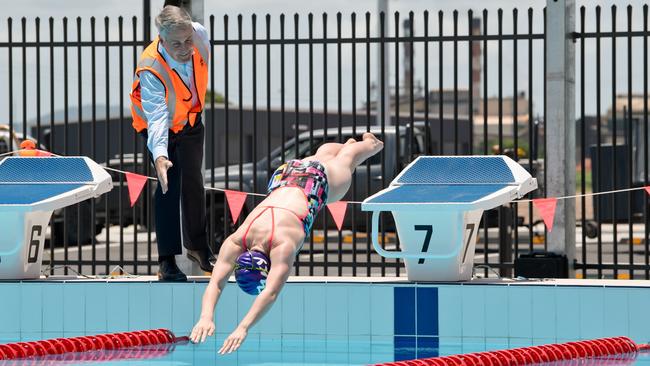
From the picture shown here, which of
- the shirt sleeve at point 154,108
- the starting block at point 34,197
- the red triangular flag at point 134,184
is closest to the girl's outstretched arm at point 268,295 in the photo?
the shirt sleeve at point 154,108

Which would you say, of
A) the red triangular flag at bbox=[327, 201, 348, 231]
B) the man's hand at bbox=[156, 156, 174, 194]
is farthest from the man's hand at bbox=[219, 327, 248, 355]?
the red triangular flag at bbox=[327, 201, 348, 231]

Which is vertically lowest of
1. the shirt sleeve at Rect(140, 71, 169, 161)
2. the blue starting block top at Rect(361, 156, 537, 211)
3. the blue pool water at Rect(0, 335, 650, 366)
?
the blue pool water at Rect(0, 335, 650, 366)

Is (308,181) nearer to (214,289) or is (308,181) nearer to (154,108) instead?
(214,289)

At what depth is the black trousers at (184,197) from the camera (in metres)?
10.2

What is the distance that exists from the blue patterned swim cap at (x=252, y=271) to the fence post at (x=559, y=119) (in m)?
4.58

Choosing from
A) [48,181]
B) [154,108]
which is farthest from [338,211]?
[48,181]

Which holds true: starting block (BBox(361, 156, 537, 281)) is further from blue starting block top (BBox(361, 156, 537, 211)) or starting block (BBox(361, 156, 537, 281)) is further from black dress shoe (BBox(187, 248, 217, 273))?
black dress shoe (BBox(187, 248, 217, 273))

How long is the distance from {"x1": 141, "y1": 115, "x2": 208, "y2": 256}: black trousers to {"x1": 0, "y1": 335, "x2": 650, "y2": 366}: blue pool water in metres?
0.87

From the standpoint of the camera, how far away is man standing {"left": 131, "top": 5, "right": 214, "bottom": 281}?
9.72 meters

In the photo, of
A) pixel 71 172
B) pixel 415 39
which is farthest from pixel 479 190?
pixel 71 172

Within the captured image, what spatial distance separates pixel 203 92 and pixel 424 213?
6.34ft

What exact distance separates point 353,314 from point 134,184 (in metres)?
2.74

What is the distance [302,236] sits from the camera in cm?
795

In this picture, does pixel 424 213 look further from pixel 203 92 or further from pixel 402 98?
pixel 402 98
